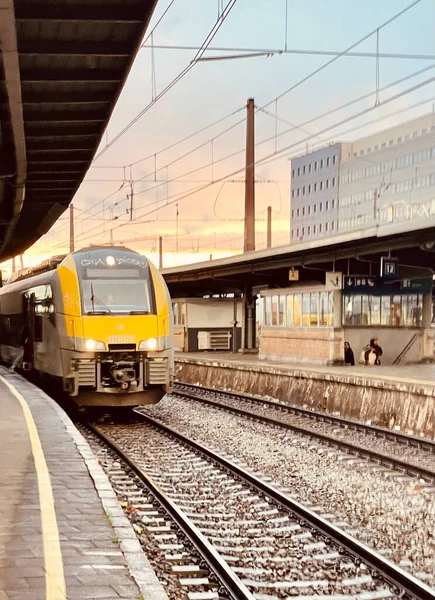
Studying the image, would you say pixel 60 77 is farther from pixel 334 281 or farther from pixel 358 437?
pixel 334 281

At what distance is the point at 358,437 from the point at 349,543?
Answer: 683 cm

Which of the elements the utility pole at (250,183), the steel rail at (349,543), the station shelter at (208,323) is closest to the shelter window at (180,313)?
the station shelter at (208,323)

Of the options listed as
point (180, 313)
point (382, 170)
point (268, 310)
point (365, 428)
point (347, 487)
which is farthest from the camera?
point (382, 170)

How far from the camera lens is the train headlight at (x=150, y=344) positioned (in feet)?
44.2

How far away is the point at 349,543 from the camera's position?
A: 21.4 feet

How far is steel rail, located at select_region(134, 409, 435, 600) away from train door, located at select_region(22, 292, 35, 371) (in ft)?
27.2

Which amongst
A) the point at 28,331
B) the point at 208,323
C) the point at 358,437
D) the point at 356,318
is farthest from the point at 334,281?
the point at 208,323

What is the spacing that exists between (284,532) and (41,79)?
7318 mm

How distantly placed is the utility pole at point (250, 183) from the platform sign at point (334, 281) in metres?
Result: 4.92

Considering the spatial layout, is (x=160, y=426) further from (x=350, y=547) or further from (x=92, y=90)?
(x=350, y=547)

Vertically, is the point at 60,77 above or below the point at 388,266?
above

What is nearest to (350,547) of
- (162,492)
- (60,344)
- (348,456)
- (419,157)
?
(162,492)

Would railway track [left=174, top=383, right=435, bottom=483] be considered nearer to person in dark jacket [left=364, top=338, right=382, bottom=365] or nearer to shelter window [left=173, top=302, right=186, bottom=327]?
person in dark jacket [left=364, top=338, right=382, bottom=365]

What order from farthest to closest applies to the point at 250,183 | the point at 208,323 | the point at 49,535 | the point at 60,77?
the point at 208,323, the point at 250,183, the point at 60,77, the point at 49,535
